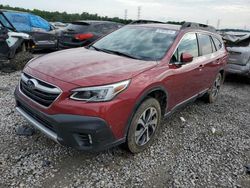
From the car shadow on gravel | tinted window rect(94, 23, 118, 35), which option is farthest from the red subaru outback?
tinted window rect(94, 23, 118, 35)

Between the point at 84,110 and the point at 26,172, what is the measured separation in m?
1.04

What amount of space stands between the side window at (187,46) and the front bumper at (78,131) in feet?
5.47

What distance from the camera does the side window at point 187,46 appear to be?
3.92 m

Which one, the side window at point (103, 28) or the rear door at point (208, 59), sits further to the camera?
the side window at point (103, 28)

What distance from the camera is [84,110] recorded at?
105 inches

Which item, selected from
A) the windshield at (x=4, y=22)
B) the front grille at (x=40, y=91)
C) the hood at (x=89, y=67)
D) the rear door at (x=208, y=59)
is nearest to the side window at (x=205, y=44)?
the rear door at (x=208, y=59)

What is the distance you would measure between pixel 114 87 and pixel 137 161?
1125mm

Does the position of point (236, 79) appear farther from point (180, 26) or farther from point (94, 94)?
point (94, 94)

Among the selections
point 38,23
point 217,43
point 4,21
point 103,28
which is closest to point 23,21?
point 38,23

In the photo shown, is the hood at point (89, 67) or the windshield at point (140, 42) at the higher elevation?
the windshield at point (140, 42)

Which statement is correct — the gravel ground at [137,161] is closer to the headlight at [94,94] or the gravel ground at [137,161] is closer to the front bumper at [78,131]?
the front bumper at [78,131]

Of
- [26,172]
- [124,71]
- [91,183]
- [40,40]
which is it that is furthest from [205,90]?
[40,40]

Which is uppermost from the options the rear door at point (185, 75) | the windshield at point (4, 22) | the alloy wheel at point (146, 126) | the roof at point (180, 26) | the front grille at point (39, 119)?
the roof at point (180, 26)

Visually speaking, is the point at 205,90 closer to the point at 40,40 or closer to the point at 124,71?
the point at 124,71
